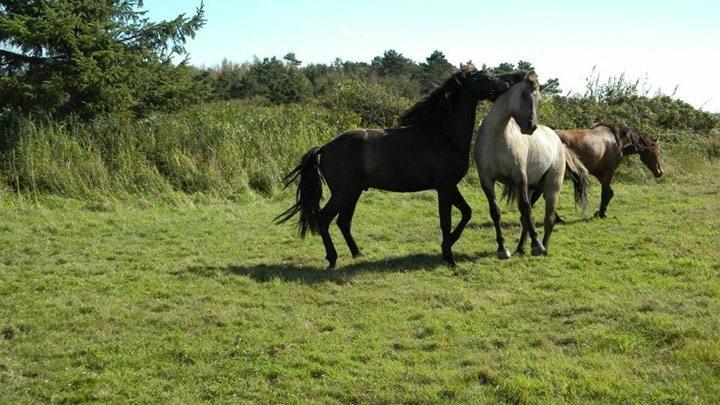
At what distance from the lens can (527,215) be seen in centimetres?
894

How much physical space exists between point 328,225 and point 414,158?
4.21ft

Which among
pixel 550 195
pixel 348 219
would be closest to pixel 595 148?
pixel 550 195

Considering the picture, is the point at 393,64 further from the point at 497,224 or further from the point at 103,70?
the point at 497,224

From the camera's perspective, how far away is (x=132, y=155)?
13469 millimetres

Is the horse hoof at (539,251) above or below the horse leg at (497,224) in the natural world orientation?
below

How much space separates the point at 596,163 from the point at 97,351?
955 centimetres

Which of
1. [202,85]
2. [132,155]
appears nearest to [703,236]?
[132,155]

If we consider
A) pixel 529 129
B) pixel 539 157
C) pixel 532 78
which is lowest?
pixel 539 157

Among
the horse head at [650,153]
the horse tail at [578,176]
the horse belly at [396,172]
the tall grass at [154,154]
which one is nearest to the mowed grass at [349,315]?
the horse tail at [578,176]

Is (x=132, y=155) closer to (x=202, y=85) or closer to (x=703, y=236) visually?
(x=202, y=85)

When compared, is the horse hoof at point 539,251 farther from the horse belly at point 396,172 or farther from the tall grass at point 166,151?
the tall grass at point 166,151

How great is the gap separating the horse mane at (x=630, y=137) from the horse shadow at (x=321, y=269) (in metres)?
5.51

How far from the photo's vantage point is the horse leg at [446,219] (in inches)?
331

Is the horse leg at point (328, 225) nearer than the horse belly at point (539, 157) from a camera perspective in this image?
Yes
